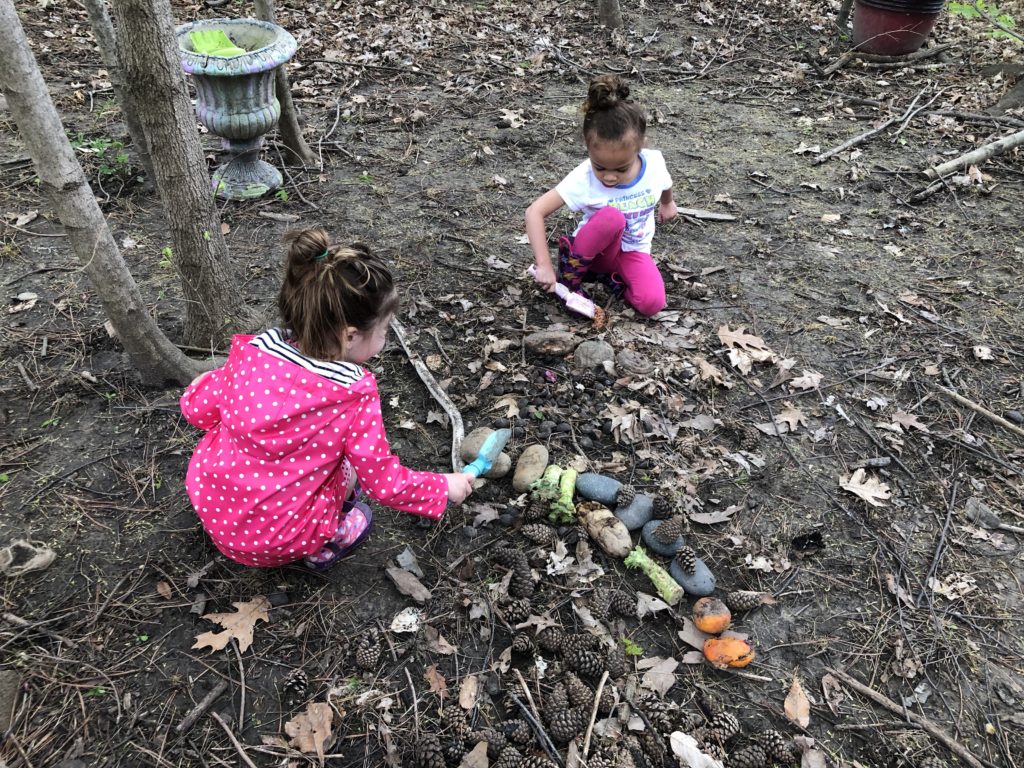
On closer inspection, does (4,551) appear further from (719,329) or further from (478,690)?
(719,329)

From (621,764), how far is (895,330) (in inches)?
138

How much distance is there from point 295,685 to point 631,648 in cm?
135

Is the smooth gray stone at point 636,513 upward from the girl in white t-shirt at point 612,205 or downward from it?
downward

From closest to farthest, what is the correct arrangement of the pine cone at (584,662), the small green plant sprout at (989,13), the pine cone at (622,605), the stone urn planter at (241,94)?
the pine cone at (584,662) < the pine cone at (622,605) < the stone urn planter at (241,94) < the small green plant sprout at (989,13)

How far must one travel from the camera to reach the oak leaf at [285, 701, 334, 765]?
235 centimetres

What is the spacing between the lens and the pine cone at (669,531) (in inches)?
117

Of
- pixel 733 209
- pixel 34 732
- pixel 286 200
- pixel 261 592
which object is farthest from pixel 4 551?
pixel 733 209

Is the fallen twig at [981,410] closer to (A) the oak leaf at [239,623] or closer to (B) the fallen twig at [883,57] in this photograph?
(A) the oak leaf at [239,623]

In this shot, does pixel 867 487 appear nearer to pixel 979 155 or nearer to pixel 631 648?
pixel 631 648

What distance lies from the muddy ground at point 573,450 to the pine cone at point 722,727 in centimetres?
6

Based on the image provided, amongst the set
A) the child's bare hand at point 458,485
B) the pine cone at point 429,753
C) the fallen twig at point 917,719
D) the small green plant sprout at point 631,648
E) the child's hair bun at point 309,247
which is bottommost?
the small green plant sprout at point 631,648

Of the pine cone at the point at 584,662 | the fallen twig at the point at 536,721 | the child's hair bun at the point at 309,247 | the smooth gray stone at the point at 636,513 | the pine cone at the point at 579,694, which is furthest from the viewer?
the smooth gray stone at the point at 636,513

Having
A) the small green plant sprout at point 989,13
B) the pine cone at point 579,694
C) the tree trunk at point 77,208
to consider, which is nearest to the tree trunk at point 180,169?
the tree trunk at point 77,208

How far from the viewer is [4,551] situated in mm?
2719
